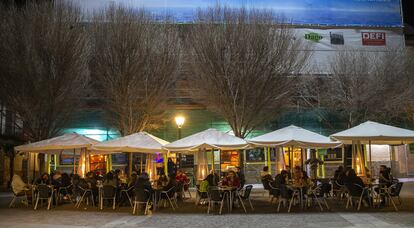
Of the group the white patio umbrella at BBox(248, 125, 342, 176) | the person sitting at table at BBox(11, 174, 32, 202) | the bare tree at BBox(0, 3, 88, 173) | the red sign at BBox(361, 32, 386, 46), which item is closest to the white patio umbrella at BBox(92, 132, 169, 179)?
the person sitting at table at BBox(11, 174, 32, 202)

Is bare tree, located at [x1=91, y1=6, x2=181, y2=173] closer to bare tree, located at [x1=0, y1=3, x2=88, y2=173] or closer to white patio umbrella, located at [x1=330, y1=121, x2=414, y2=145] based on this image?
bare tree, located at [x1=0, y1=3, x2=88, y2=173]

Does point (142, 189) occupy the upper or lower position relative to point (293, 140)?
lower

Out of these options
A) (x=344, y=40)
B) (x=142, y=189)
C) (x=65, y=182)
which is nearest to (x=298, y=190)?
(x=142, y=189)

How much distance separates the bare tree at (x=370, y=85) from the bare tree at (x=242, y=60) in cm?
377

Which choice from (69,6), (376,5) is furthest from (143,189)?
(376,5)

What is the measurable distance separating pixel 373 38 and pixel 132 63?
16.8m

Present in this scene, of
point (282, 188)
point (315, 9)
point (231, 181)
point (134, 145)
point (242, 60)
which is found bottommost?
point (282, 188)

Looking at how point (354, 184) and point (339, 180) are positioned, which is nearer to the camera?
point (354, 184)

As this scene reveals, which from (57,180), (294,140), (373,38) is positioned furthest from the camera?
(373,38)

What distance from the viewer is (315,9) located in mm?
27953

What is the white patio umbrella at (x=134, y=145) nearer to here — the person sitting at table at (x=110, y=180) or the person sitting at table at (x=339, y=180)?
the person sitting at table at (x=110, y=180)

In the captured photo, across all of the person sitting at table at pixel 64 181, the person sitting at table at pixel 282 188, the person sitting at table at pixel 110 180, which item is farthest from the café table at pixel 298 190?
the person sitting at table at pixel 64 181

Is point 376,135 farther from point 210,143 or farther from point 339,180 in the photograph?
point 210,143

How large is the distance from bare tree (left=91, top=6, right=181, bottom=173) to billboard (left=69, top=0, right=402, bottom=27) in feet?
18.9
